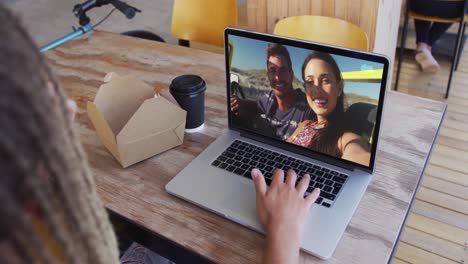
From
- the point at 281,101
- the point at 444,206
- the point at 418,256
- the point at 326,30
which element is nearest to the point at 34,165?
the point at 281,101

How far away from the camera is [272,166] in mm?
957

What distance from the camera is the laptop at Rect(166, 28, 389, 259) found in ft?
2.70

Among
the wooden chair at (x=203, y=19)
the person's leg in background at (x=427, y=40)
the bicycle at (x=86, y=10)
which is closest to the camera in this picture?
the bicycle at (x=86, y=10)

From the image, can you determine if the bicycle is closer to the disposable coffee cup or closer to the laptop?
the disposable coffee cup

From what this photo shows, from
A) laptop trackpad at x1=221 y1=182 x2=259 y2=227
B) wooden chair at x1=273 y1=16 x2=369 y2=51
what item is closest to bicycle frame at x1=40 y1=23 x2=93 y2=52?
wooden chair at x1=273 y1=16 x2=369 y2=51

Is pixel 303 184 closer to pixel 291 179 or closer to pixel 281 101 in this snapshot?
pixel 291 179

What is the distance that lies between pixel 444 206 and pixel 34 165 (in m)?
1.86

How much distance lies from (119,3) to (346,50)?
1172 millimetres

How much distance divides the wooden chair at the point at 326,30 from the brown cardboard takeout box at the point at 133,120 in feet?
2.37

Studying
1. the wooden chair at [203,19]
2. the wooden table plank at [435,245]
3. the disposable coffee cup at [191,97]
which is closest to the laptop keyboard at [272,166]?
the disposable coffee cup at [191,97]

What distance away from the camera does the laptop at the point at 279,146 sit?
0.82 metres

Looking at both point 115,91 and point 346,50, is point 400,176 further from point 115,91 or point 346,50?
point 115,91

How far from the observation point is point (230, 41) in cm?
99

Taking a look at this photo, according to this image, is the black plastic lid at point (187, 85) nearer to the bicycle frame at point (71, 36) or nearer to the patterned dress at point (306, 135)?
the patterned dress at point (306, 135)
